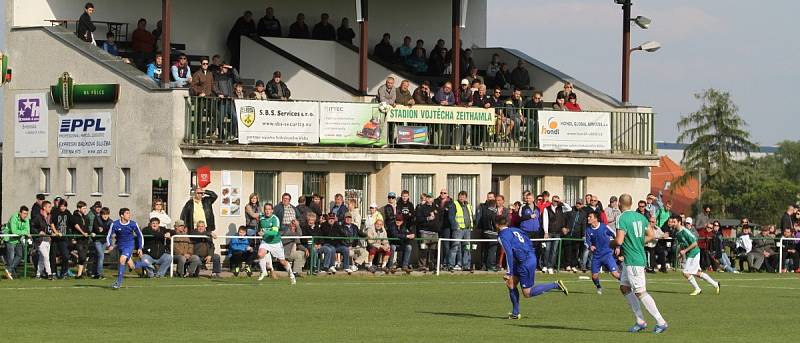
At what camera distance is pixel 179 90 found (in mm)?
33969

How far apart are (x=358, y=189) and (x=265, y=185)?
2435 mm

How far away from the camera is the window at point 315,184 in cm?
3675

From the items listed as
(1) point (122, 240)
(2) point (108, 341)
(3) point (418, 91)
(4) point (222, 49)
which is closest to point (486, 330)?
(2) point (108, 341)

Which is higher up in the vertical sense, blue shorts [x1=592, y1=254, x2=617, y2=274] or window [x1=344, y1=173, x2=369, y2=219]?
window [x1=344, y1=173, x2=369, y2=219]

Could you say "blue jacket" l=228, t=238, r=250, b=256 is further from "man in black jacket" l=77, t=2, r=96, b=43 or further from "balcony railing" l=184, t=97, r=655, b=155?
"man in black jacket" l=77, t=2, r=96, b=43

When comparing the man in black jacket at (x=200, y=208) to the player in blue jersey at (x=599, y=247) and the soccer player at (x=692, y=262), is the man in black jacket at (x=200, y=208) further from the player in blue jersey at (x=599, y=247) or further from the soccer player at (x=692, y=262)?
the soccer player at (x=692, y=262)

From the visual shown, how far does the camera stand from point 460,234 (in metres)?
34.7

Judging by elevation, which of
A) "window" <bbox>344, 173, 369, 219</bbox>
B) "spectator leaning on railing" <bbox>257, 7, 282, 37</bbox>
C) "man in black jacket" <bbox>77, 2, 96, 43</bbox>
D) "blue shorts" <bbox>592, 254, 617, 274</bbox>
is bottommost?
"blue shorts" <bbox>592, 254, 617, 274</bbox>

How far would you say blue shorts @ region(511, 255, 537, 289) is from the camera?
21484mm

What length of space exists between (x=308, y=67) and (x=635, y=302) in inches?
810

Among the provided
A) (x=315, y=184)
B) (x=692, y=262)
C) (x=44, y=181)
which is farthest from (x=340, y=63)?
(x=692, y=262)

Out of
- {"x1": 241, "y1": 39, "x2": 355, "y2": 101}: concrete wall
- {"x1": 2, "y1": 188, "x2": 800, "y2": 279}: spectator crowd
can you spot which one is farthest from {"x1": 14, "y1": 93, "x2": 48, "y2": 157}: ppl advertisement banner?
{"x1": 241, "y1": 39, "x2": 355, "y2": 101}: concrete wall

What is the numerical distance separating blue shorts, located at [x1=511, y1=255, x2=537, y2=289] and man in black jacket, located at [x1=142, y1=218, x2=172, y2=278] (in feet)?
36.8

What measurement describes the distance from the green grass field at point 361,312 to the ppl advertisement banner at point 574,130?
323 inches
